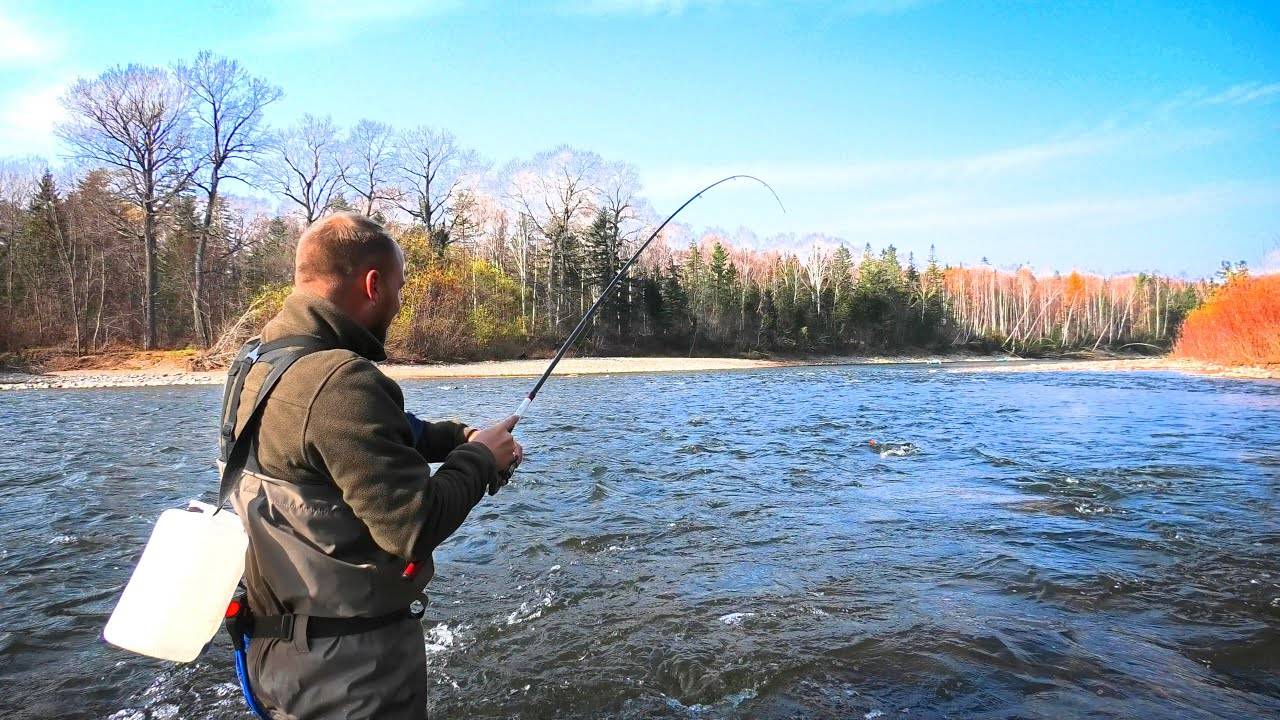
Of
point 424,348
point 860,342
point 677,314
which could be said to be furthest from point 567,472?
point 860,342

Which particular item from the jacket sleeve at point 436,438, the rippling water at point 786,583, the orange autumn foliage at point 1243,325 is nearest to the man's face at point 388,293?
the jacket sleeve at point 436,438

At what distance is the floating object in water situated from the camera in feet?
38.5

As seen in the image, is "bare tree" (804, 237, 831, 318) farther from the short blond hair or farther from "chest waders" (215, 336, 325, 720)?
"chest waders" (215, 336, 325, 720)

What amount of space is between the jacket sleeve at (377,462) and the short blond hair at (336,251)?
13.7 inches

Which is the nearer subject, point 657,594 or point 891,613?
point 891,613

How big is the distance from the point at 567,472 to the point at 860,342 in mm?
70260

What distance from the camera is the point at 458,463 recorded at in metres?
2.14

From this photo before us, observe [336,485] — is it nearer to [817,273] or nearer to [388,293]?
[388,293]

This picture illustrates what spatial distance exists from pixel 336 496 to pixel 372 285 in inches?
24.8

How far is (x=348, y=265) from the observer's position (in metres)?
2.14

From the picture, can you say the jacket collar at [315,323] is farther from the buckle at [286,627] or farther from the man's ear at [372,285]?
the buckle at [286,627]

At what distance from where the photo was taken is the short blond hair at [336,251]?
2125mm

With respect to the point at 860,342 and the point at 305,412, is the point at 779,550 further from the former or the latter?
the point at 860,342

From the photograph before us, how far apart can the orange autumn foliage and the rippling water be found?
92.5ft
